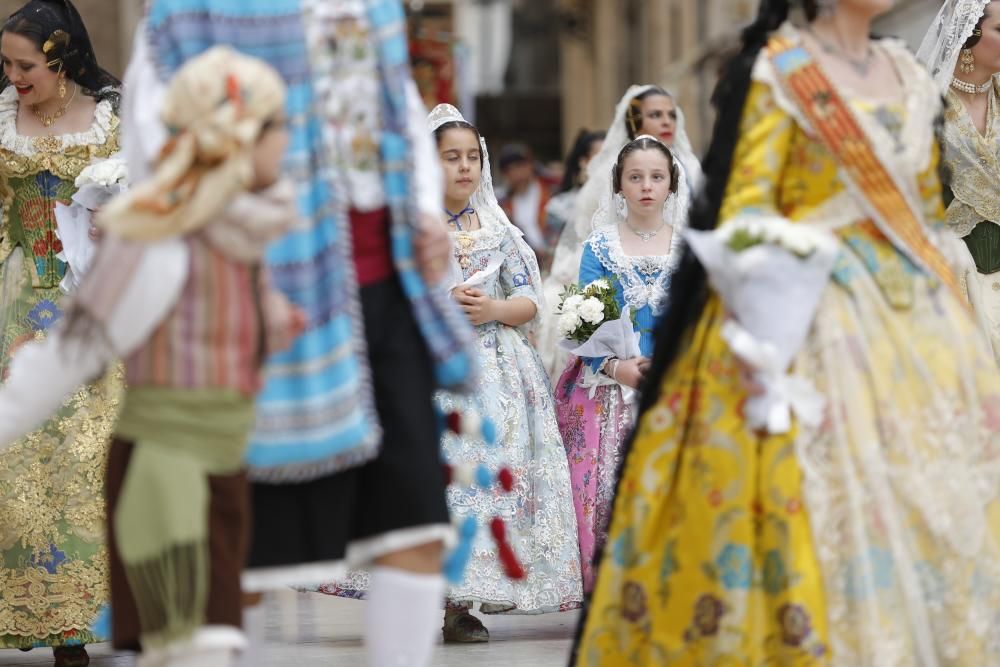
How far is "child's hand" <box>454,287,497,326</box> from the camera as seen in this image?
6.93m

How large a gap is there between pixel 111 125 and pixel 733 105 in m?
2.68

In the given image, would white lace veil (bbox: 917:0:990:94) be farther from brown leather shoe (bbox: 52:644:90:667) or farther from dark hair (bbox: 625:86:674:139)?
brown leather shoe (bbox: 52:644:90:667)

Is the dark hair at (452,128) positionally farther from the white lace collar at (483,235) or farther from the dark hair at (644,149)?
the dark hair at (644,149)

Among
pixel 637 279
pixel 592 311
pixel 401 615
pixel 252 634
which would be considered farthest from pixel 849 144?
pixel 637 279

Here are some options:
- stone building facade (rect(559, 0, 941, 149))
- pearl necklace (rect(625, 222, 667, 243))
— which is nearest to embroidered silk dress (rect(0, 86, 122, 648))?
pearl necklace (rect(625, 222, 667, 243))

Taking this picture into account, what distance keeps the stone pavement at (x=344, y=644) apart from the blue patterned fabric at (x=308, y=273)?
2.10 metres

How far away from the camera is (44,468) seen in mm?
6363

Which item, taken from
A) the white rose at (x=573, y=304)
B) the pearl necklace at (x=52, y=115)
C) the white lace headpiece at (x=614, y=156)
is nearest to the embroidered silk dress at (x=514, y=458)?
the white rose at (x=573, y=304)

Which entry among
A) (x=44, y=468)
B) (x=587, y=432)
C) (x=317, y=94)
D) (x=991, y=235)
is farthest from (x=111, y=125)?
(x=991, y=235)

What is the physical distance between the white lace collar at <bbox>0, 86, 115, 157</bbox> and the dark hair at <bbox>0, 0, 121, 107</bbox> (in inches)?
2.8

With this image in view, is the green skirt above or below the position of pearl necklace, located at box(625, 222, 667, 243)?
below

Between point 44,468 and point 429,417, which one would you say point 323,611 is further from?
point 429,417

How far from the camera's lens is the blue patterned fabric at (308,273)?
3.85 metres

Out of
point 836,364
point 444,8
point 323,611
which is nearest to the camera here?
point 836,364
